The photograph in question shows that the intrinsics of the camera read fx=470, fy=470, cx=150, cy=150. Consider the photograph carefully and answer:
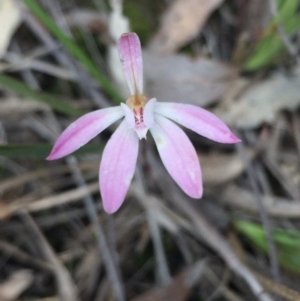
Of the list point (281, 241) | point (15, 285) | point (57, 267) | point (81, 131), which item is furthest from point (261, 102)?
point (15, 285)

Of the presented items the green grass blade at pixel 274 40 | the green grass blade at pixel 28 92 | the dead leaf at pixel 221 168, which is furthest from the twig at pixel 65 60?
the green grass blade at pixel 274 40

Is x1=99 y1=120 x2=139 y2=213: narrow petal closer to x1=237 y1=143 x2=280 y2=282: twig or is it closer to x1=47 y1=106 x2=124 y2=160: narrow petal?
x1=47 y1=106 x2=124 y2=160: narrow petal

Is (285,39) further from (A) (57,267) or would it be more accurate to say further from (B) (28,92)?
(A) (57,267)

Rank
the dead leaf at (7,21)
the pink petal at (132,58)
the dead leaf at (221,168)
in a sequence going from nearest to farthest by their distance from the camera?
the pink petal at (132,58)
the dead leaf at (221,168)
the dead leaf at (7,21)

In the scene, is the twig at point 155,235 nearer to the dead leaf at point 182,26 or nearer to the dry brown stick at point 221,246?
the dry brown stick at point 221,246

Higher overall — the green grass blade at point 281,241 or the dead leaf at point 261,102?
the dead leaf at point 261,102

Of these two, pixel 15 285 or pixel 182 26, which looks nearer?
pixel 15 285
